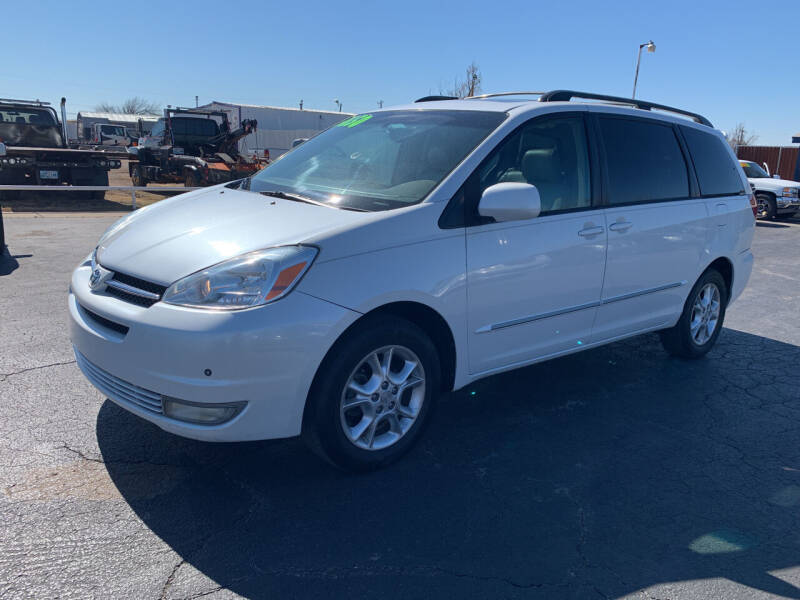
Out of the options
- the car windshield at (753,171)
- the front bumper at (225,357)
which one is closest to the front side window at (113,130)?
the car windshield at (753,171)

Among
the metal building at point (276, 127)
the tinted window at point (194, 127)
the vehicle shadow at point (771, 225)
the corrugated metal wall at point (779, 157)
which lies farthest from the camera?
the metal building at point (276, 127)

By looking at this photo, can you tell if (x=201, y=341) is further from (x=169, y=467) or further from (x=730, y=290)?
(x=730, y=290)

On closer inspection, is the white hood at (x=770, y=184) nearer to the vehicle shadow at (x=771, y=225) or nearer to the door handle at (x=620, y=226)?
the vehicle shadow at (x=771, y=225)

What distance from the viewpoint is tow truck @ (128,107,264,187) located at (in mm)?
20531

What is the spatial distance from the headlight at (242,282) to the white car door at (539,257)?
1.01 m

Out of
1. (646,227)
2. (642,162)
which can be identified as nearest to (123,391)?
(646,227)

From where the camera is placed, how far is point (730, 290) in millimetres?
5613

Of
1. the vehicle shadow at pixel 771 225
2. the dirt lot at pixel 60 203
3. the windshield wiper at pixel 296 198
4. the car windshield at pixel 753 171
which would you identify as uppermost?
the car windshield at pixel 753 171

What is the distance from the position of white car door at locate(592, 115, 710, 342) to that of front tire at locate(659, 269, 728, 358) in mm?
194

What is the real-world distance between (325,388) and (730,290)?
412cm

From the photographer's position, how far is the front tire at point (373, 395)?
119 inches

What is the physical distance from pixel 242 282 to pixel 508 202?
1.42 meters

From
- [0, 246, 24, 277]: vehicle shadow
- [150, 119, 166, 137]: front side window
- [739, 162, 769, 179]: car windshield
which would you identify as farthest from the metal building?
[0, 246, 24, 277]: vehicle shadow

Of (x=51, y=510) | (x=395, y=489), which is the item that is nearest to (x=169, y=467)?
(x=51, y=510)
